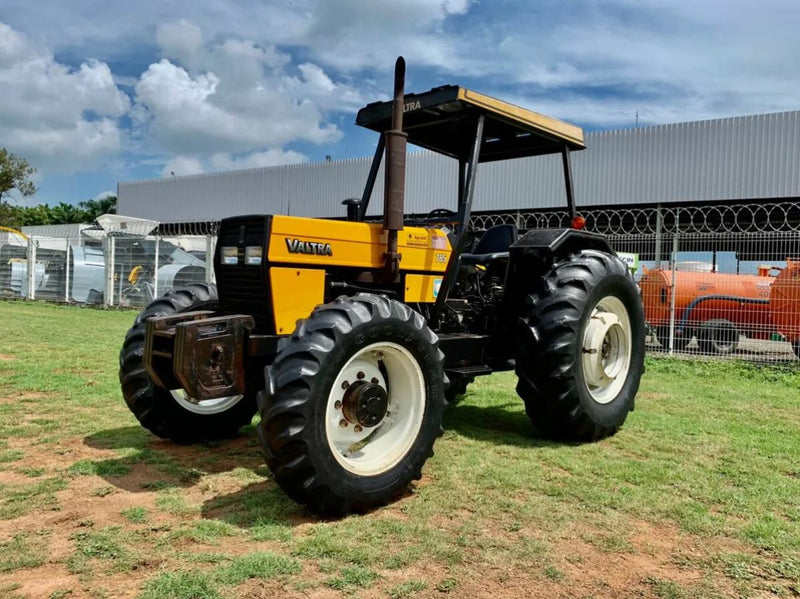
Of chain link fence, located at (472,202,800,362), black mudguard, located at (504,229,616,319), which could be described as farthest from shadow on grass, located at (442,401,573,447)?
chain link fence, located at (472,202,800,362)

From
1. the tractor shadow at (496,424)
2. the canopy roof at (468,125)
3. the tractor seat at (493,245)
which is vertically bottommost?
the tractor shadow at (496,424)

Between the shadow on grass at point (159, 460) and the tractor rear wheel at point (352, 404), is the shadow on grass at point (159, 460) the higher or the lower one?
the lower one

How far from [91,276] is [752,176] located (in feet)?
67.2

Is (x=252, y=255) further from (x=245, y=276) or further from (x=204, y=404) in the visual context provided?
(x=204, y=404)

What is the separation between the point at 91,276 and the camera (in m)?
20.7

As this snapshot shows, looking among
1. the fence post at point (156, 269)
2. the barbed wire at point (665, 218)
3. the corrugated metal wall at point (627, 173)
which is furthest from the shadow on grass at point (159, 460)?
the barbed wire at point (665, 218)

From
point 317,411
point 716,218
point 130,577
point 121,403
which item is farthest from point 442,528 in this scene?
point 716,218

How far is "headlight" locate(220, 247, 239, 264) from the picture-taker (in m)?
4.35

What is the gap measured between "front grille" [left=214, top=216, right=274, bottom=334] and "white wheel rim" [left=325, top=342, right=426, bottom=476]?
693 mm

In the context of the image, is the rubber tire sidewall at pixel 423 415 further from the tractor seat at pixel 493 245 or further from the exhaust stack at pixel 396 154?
the tractor seat at pixel 493 245

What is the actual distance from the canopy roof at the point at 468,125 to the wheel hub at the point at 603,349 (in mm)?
1635

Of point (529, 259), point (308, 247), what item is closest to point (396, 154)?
point (308, 247)

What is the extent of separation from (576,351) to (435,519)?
200 cm

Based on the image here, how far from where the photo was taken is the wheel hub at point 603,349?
5.34 meters
